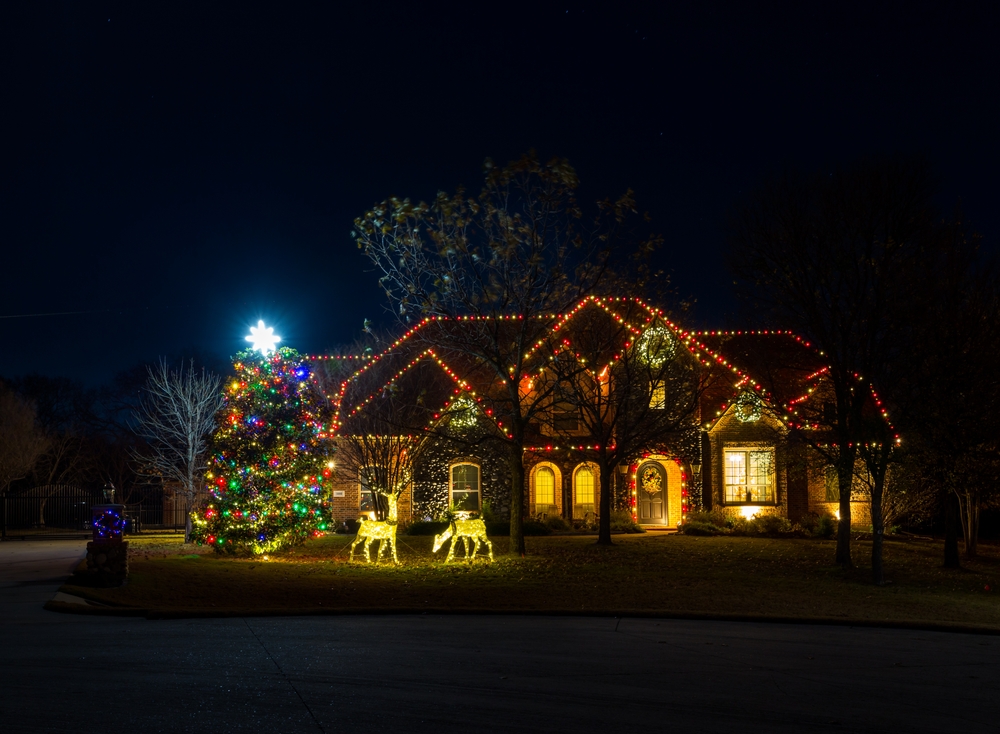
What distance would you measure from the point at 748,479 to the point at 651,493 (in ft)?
11.3

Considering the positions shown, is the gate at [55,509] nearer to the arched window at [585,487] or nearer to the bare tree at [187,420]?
the bare tree at [187,420]

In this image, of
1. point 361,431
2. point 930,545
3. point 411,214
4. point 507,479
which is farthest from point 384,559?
point 930,545

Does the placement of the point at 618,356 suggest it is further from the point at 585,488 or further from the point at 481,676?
the point at 481,676

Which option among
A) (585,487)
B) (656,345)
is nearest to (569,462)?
(585,487)

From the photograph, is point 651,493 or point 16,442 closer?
point 651,493

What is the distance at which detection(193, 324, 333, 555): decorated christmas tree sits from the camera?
21500 mm

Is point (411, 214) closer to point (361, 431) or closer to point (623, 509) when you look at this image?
point (361, 431)

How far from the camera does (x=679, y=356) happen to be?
29453 mm

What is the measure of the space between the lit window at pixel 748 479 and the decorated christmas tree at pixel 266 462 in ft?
49.3

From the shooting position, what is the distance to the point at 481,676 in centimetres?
852

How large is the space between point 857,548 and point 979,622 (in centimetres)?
1217

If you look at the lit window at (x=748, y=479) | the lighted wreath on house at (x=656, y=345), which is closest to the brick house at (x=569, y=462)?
the lit window at (x=748, y=479)

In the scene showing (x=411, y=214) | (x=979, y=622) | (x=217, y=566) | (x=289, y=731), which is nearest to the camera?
(x=289, y=731)

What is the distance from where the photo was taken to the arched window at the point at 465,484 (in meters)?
33.2
